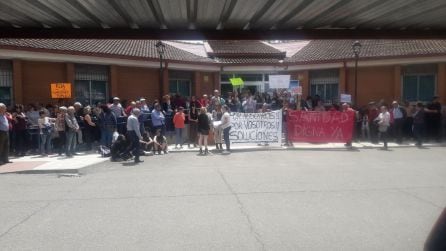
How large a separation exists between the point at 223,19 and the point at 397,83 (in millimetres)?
21699

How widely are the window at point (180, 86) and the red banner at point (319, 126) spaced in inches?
364

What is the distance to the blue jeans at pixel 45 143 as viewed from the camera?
15.1 m

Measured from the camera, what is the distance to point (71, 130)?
48.5 feet

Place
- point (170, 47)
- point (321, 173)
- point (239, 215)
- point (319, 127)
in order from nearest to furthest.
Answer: point (239, 215)
point (321, 173)
point (319, 127)
point (170, 47)

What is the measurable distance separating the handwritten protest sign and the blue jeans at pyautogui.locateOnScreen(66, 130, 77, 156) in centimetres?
586

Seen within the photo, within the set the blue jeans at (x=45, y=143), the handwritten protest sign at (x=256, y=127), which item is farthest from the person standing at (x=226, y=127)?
the blue jeans at (x=45, y=143)

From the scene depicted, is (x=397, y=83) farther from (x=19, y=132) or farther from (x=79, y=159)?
(x=19, y=132)

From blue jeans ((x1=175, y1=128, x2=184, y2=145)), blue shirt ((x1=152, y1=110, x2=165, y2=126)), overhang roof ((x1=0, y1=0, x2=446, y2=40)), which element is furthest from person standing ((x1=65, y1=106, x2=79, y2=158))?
overhang roof ((x1=0, y1=0, x2=446, y2=40))

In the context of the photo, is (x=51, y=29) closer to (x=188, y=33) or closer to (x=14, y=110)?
(x=188, y=33)

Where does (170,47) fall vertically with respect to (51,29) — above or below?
above

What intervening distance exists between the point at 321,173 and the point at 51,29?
8.57 m

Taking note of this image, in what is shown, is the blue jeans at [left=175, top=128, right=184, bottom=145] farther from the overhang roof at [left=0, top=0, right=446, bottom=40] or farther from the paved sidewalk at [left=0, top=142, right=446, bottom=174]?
the overhang roof at [left=0, top=0, right=446, bottom=40]

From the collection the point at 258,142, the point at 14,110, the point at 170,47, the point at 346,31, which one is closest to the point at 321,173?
the point at 258,142

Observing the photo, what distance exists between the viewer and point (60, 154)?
15.1 meters
